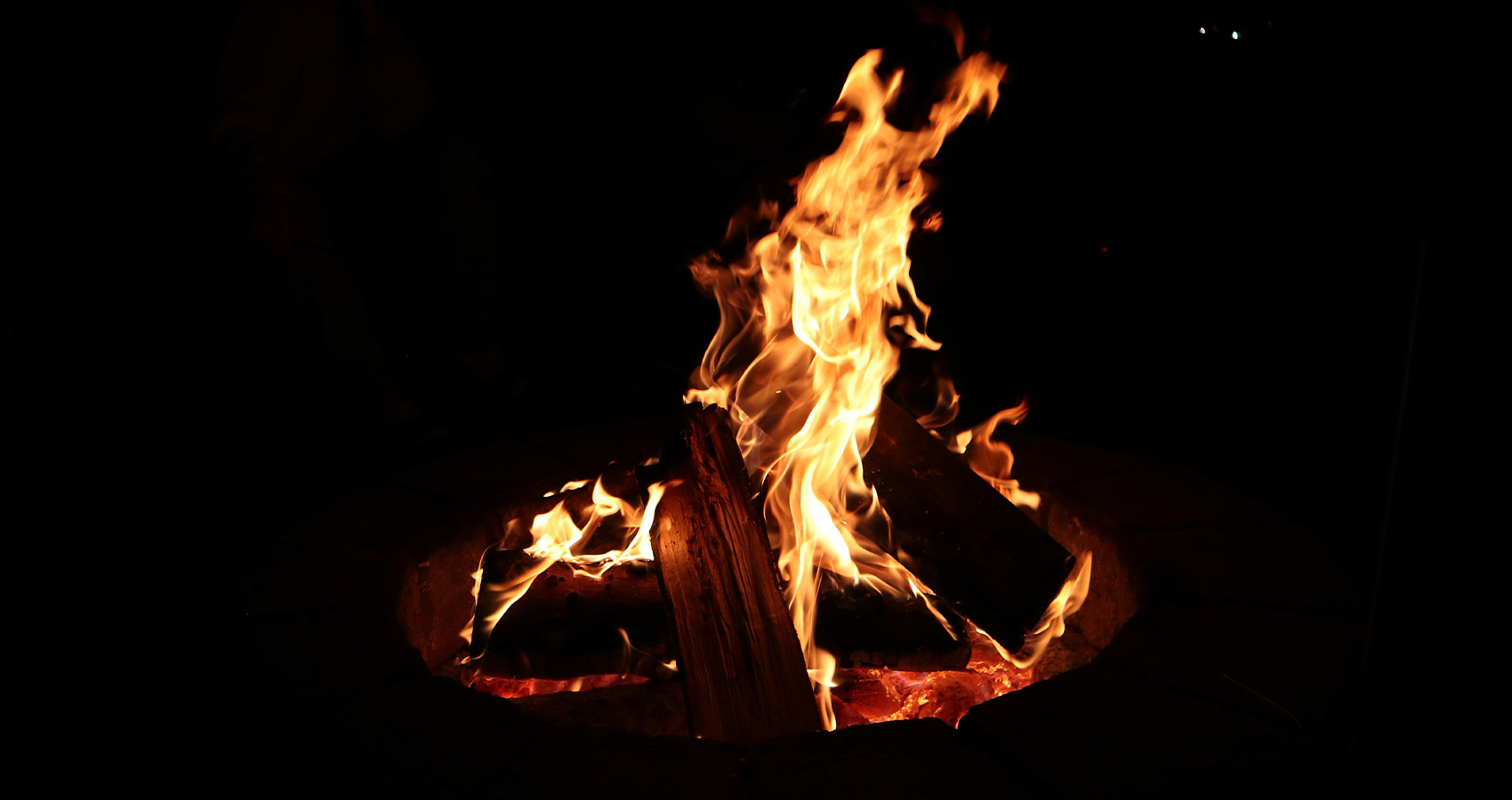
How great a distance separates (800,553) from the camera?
227cm

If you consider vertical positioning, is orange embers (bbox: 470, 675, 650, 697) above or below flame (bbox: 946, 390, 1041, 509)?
Answer: below

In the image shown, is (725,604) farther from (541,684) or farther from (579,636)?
(541,684)

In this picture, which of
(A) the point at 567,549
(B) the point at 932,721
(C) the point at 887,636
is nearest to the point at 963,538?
(C) the point at 887,636

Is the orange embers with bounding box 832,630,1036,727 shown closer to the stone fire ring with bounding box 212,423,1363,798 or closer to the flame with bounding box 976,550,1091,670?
the flame with bounding box 976,550,1091,670

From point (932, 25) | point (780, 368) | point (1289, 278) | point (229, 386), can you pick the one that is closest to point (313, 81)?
point (229, 386)

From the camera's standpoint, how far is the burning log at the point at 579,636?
1995 mm

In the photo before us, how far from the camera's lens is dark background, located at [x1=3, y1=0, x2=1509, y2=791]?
3.53 m

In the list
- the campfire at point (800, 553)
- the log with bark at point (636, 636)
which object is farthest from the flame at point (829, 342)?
the log with bark at point (636, 636)

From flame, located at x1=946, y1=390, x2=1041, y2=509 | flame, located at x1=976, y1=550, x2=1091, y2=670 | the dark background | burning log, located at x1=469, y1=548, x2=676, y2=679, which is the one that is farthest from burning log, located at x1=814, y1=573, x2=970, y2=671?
the dark background

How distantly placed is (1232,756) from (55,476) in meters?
3.97

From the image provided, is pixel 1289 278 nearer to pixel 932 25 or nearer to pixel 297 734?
pixel 932 25

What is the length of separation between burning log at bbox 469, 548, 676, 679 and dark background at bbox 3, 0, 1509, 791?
0.73 metres

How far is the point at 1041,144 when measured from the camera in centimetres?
569

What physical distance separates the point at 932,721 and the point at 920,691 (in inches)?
23.7
